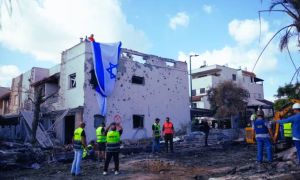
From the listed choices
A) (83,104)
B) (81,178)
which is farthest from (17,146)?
(81,178)

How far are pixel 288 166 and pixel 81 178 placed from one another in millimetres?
6096

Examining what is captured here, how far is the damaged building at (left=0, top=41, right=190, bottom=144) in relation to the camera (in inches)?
886

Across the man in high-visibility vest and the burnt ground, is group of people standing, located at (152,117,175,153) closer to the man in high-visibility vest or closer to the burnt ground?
the burnt ground

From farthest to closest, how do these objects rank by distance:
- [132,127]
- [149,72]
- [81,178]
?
[149,72] < [132,127] < [81,178]

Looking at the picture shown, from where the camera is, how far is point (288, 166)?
900cm

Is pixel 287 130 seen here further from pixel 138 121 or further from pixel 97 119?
pixel 138 121

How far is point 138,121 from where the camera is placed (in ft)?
82.9

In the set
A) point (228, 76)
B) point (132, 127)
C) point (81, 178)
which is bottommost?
point (81, 178)

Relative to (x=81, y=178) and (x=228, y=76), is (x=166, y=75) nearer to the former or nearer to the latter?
(x=81, y=178)

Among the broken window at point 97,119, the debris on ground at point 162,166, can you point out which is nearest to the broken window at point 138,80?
the broken window at point 97,119

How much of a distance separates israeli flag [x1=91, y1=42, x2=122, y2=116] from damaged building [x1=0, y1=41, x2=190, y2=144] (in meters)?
0.55

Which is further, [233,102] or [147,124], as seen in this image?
[233,102]

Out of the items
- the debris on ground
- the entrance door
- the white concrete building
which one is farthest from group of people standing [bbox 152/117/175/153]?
the white concrete building

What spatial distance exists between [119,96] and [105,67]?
2637mm
